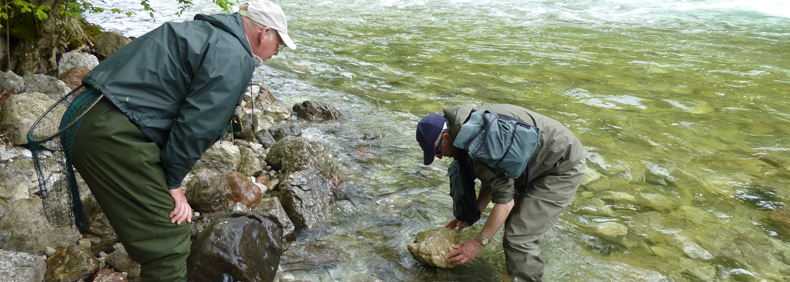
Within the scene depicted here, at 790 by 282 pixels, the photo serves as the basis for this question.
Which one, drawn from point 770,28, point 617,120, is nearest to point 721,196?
point 617,120

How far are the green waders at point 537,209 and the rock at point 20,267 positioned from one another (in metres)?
3.16

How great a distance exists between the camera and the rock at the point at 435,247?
4.25 m

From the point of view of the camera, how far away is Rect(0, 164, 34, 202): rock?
4348 mm

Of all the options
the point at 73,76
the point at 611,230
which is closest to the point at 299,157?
the point at 611,230

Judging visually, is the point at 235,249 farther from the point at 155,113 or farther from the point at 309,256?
the point at 155,113

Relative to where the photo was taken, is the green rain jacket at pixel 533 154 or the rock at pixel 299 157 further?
the rock at pixel 299 157

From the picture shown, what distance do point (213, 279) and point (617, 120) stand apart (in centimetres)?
654

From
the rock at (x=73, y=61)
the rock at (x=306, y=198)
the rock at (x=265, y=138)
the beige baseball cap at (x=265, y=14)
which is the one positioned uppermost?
the beige baseball cap at (x=265, y=14)

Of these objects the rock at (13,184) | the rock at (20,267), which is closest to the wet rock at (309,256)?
the rock at (20,267)

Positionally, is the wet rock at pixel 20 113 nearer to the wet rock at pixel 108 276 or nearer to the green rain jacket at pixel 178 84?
the wet rock at pixel 108 276

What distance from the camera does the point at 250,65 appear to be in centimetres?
304

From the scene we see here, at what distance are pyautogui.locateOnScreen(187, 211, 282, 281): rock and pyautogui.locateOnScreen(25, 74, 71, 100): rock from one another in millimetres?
3205

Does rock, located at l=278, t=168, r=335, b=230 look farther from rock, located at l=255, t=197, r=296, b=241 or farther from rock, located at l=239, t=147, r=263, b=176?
rock, located at l=239, t=147, r=263, b=176

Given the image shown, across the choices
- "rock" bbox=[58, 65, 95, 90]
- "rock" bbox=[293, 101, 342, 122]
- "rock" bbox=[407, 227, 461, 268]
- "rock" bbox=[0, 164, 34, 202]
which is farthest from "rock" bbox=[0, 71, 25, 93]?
"rock" bbox=[407, 227, 461, 268]
